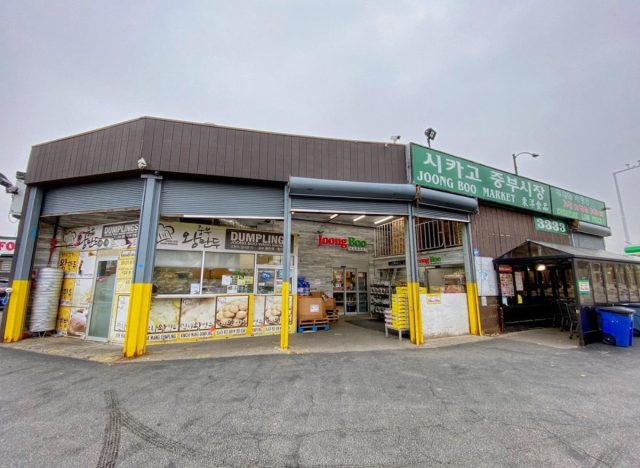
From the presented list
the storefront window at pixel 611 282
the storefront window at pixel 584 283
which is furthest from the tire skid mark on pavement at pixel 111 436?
the storefront window at pixel 611 282

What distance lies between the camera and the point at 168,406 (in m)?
3.74

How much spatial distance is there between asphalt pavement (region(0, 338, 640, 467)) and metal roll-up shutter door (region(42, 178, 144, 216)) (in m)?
3.58

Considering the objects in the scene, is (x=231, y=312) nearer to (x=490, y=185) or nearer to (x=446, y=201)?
(x=446, y=201)

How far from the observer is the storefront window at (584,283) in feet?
25.6

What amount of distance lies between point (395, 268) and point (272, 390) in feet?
31.0

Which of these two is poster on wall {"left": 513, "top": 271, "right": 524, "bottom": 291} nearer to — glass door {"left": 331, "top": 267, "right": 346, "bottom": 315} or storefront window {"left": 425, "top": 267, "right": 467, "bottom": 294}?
storefront window {"left": 425, "top": 267, "right": 467, "bottom": 294}

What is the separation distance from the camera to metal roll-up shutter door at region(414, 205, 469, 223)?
26.9 ft

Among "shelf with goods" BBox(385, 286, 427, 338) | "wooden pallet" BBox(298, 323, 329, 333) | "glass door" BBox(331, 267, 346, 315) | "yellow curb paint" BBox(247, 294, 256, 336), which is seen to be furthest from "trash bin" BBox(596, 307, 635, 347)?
"yellow curb paint" BBox(247, 294, 256, 336)

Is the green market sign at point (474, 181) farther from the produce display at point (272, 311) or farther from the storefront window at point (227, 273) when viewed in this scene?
the storefront window at point (227, 273)

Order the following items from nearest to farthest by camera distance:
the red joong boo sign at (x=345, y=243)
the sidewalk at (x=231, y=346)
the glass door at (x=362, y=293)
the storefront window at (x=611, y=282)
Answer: the sidewalk at (x=231, y=346) < the storefront window at (x=611, y=282) < the red joong boo sign at (x=345, y=243) < the glass door at (x=362, y=293)

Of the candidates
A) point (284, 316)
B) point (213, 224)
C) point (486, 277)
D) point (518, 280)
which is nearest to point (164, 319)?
point (213, 224)

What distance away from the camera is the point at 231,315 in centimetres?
805

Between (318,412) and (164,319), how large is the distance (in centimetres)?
566

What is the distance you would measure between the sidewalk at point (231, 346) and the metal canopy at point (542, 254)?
3050 mm
